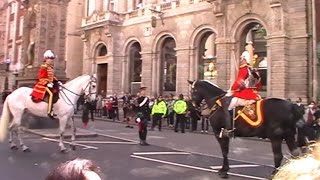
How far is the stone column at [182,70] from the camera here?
2802cm

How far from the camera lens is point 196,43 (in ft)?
90.9

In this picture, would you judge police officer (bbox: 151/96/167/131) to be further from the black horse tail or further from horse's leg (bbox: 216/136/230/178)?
the black horse tail

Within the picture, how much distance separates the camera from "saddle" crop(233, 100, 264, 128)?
8.72 m

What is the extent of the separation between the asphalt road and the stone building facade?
9336 mm

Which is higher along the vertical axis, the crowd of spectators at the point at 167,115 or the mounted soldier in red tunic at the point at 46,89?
the mounted soldier in red tunic at the point at 46,89

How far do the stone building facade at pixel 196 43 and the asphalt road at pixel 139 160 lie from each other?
9.34 m

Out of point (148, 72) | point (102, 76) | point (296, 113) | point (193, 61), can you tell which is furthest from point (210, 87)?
point (102, 76)

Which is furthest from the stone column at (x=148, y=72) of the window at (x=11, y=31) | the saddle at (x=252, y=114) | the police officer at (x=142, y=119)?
the window at (x=11, y=31)

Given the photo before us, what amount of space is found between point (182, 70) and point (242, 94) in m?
19.4

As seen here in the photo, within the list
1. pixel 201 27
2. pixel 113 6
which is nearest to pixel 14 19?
pixel 113 6

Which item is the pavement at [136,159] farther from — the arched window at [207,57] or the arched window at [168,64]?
the arched window at [168,64]

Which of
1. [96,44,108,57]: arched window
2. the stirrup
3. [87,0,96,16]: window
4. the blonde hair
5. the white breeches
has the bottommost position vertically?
the stirrup

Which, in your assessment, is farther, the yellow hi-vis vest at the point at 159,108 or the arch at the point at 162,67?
the arch at the point at 162,67

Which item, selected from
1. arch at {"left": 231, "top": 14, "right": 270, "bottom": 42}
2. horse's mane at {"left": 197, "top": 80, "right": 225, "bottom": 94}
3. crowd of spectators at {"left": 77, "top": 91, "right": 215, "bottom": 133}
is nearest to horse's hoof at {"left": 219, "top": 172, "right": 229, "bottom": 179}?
horse's mane at {"left": 197, "top": 80, "right": 225, "bottom": 94}
